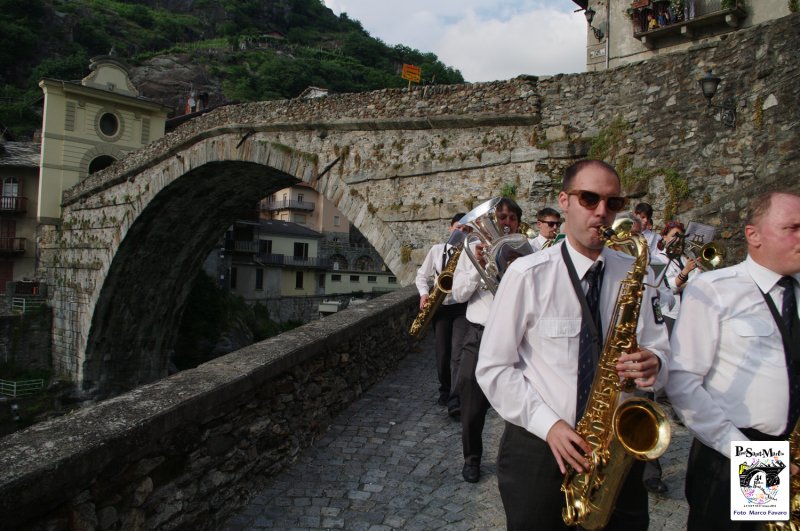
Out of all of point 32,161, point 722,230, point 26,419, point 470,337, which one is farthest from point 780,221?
point 32,161

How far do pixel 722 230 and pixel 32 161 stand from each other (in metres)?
27.0

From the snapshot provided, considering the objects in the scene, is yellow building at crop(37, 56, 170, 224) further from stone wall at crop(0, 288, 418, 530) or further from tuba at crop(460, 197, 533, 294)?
tuba at crop(460, 197, 533, 294)

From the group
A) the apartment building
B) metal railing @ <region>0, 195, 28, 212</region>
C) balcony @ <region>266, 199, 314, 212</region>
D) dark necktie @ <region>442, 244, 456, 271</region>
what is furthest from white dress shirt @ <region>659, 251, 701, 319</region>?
balcony @ <region>266, 199, 314, 212</region>

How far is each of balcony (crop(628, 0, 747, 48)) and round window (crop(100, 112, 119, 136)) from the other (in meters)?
20.7

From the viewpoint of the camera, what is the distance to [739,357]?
1.78 meters

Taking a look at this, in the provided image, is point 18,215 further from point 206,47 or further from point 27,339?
point 206,47

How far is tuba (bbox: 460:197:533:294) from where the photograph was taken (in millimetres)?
3432

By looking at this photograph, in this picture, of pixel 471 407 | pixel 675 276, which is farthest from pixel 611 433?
pixel 675 276

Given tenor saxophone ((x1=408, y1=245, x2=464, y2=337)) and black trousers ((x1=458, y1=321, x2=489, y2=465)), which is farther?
tenor saxophone ((x1=408, y1=245, x2=464, y2=337))

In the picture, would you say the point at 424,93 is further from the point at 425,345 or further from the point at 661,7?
the point at 661,7

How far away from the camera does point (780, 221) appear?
6.00ft

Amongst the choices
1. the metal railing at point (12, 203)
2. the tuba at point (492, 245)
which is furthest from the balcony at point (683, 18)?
the metal railing at point (12, 203)

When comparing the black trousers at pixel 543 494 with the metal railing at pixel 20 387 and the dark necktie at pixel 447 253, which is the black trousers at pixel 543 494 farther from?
the metal railing at pixel 20 387

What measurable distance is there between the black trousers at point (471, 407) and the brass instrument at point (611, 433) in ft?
5.39
